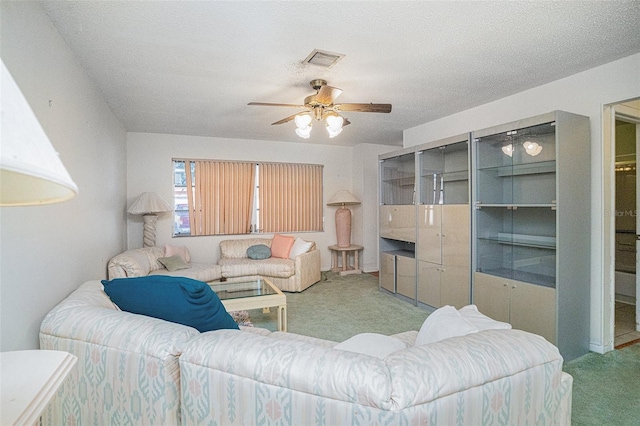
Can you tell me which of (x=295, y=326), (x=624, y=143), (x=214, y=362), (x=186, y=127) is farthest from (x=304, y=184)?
(x=214, y=362)

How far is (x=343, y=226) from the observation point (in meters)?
6.17

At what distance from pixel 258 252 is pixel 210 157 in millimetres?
1826

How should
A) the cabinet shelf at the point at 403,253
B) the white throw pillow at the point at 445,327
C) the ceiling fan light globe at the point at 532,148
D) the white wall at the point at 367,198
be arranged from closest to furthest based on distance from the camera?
the white throw pillow at the point at 445,327, the ceiling fan light globe at the point at 532,148, the cabinet shelf at the point at 403,253, the white wall at the point at 367,198

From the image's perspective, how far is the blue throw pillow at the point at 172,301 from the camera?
1.59 meters

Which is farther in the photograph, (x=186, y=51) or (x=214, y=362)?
(x=186, y=51)

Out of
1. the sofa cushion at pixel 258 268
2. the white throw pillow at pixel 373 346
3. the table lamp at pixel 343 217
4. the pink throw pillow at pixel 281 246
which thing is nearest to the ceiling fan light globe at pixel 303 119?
the white throw pillow at pixel 373 346

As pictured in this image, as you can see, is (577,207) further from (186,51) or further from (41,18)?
(41,18)

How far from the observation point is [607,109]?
281 cm

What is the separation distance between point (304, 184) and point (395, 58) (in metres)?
3.87

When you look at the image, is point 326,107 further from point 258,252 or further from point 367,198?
point 367,198

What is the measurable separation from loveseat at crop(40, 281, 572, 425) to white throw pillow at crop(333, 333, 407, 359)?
0.40 metres

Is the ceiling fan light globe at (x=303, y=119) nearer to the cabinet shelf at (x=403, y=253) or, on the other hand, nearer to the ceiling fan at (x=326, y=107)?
the ceiling fan at (x=326, y=107)

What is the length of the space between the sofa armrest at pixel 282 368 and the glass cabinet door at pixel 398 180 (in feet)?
11.5

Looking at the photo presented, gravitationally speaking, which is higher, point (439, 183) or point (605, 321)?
point (439, 183)
